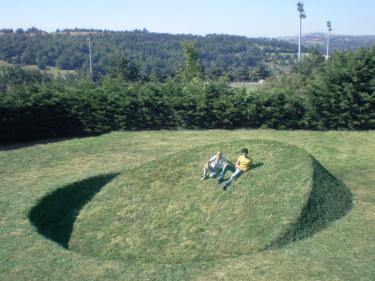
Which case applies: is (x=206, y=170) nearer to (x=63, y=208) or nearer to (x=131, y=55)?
(x=63, y=208)

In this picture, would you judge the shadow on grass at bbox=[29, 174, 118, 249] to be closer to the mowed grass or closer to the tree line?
the mowed grass

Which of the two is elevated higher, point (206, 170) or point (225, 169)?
point (225, 169)

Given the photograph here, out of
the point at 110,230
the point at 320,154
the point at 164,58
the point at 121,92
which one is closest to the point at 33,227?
the point at 110,230

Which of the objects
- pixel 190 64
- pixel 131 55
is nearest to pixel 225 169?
pixel 190 64

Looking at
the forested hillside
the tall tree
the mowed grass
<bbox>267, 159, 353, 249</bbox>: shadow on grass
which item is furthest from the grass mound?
the forested hillside

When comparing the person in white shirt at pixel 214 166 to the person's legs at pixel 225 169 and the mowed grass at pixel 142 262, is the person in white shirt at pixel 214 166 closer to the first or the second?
the person's legs at pixel 225 169

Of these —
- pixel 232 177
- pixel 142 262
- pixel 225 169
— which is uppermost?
pixel 225 169
